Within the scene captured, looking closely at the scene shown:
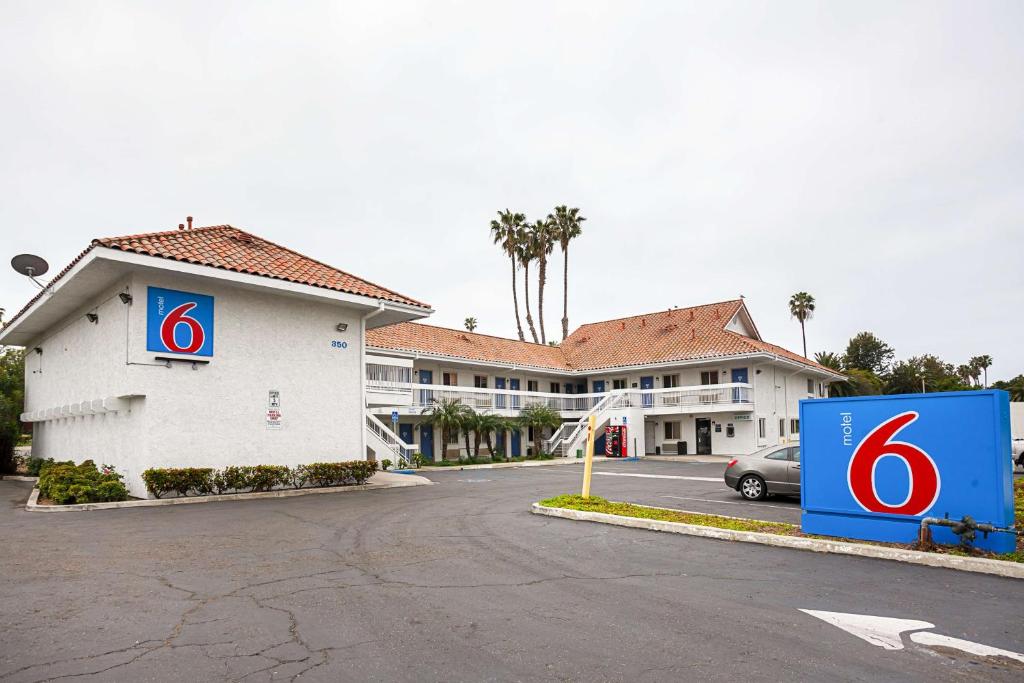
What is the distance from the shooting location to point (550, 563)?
834 cm

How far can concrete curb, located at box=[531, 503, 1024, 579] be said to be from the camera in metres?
7.78

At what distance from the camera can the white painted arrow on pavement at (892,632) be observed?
525 cm

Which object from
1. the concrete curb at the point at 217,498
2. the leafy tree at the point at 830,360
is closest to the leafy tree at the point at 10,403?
the concrete curb at the point at 217,498

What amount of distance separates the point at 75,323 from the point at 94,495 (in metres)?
8.43

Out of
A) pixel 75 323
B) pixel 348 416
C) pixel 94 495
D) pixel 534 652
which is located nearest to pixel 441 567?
pixel 534 652

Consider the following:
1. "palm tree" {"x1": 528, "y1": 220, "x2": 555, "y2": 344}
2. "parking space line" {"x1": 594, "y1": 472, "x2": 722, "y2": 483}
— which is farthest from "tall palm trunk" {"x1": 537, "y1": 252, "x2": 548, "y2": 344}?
"parking space line" {"x1": 594, "y1": 472, "x2": 722, "y2": 483}

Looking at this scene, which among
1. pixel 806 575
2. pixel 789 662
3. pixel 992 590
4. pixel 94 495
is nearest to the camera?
pixel 789 662

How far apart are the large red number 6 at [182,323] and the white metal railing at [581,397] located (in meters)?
15.9

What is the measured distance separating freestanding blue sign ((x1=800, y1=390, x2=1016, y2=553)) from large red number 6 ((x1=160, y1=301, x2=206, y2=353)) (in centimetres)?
1339

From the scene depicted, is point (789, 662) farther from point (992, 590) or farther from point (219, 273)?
point (219, 273)

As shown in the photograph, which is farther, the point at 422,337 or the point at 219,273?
the point at 422,337

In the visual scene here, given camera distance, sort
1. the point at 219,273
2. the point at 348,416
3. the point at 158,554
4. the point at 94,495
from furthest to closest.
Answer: the point at 348,416, the point at 219,273, the point at 94,495, the point at 158,554

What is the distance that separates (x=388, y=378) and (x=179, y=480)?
14.9 m

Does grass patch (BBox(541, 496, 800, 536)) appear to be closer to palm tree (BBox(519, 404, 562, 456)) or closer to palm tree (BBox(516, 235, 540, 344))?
palm tree (BBox(519, 404, 562, 456))
